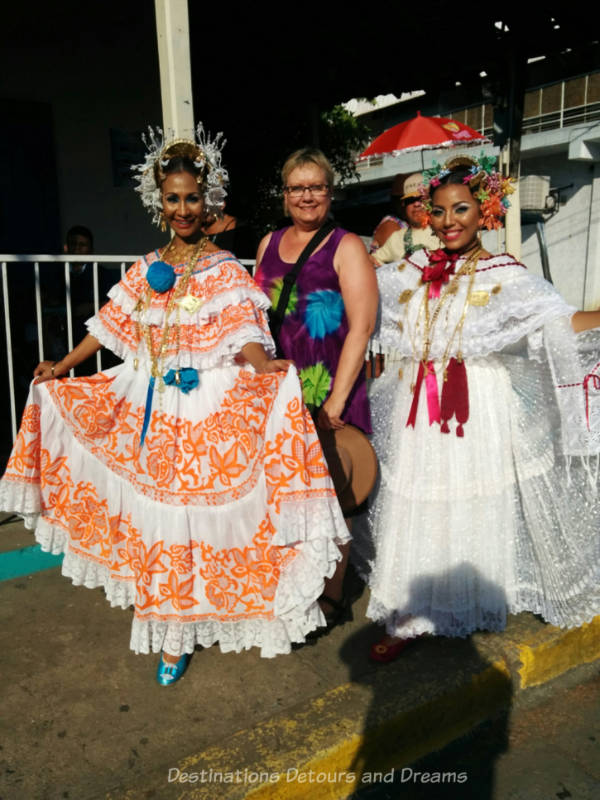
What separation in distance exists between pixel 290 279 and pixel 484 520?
1323 mm

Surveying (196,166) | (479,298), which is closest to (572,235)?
(479,298)

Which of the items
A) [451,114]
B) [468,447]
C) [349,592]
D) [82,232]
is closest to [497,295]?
[468,447]

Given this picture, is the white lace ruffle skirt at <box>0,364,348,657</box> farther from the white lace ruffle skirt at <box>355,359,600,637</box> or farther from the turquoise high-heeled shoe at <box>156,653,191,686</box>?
the white lace ruffle skirt at <box>355,359,600,637</box>

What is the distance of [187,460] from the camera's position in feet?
8.50

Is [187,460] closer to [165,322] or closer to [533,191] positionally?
[165,322]

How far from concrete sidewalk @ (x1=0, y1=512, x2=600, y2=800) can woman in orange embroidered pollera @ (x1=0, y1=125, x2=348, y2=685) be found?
0.63 feet

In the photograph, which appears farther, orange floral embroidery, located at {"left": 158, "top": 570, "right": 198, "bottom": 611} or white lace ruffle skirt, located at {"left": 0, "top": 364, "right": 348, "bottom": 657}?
orange floral embroidery, located at {"left": 158, "top": 570, "right": 198, "bottom": 611}

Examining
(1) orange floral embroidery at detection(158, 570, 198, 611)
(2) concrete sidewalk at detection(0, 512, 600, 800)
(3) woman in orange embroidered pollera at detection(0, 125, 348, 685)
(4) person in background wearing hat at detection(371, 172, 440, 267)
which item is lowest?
(2) concrete sidewalk at detection(0, 512, 600, 800)

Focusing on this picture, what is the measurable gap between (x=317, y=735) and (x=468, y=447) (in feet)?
4.18

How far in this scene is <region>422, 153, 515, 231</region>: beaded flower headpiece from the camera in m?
2.81

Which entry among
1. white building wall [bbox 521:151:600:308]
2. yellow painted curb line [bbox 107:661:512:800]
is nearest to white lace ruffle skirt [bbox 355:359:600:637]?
yellow painted curb line [bbox 107:661:512:800]

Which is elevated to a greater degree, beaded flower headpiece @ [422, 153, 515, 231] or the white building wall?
the white building wall

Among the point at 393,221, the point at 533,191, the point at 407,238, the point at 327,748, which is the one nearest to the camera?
the point at 327,748

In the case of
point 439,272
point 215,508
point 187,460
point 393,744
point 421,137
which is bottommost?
point 393,744
